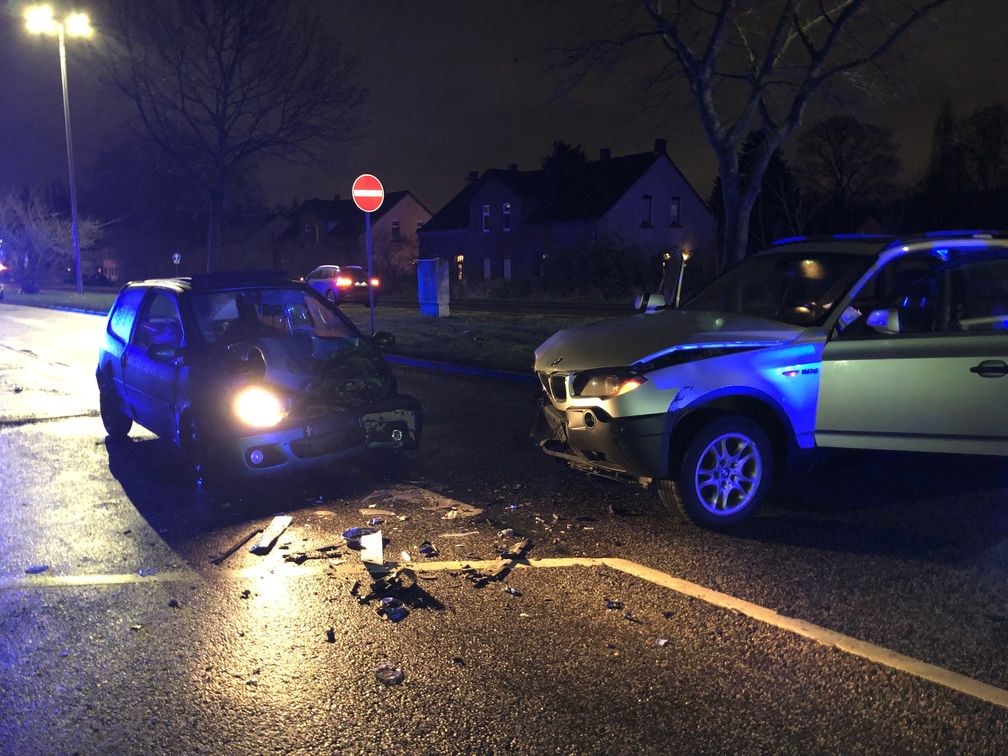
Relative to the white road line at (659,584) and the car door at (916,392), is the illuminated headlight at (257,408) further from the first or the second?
the car door at (916,392)

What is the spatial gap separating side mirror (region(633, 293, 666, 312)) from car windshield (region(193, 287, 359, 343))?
2679mm

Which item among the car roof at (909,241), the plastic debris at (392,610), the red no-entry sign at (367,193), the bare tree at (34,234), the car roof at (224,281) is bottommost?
the plastic debris at (392,610)

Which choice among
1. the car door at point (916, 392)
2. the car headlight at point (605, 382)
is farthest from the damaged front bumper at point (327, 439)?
the car door at point (916, 392)

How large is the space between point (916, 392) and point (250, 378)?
15.9ft

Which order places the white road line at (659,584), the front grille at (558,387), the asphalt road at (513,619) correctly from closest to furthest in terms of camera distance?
the asphalt road at (513,619), the white road line at (659,584), the front grille at (558,387)

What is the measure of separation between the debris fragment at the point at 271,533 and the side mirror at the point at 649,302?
11.0 ft

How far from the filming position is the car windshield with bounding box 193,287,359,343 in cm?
729

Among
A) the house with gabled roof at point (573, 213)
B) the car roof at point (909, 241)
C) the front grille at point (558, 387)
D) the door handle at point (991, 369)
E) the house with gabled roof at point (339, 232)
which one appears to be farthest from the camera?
the house with gabled roof at point (339, 232)

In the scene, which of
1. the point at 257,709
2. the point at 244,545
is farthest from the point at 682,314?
the point at 257,709

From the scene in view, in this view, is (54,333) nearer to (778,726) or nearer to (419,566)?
(419,566)

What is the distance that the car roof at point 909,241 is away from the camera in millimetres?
5807

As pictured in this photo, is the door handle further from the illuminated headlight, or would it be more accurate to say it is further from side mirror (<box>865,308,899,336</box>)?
the illuminated headlight

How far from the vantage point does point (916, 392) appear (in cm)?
552

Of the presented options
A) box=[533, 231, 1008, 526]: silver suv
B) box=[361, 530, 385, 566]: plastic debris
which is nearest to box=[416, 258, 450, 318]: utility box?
box=[533, 231, 1008, 526]: silver suv
